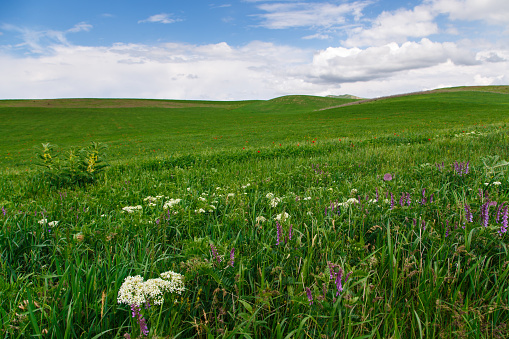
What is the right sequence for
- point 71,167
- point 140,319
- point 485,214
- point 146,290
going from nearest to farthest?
point 140,319
point 146,290
point 485,214
point 71,167

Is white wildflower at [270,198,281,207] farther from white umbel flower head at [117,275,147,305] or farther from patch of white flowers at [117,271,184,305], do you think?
white umbel flower head at [117,275,147,305]

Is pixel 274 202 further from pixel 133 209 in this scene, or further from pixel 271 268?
pixel 133 209

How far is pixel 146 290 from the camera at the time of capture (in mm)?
1718

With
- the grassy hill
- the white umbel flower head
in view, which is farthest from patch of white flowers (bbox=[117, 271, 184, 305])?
the grassy hill

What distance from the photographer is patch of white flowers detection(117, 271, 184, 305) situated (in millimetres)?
1679

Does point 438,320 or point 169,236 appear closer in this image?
point 438,320

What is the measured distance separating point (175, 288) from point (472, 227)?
2.44m

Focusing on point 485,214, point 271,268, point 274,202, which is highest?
point 485,214

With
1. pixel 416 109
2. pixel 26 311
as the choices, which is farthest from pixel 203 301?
pixel 416 109

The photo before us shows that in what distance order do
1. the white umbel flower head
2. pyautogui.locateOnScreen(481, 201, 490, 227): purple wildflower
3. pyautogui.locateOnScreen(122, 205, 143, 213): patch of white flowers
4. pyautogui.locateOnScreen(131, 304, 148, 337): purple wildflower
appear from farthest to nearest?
pyautogui.locateOnScreen(122, 205, 143, 213): patch of white flowers, pyautogui.locateOnScreen(481, 201, 490, 227): purple wildflower, the white umbel flower head, pyautogui.locateOnScreen(131, 304, 148, 337): purple wildflower

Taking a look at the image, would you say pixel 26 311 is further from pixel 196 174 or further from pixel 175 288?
pixel 196 174

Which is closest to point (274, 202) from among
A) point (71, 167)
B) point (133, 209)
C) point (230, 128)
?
point (133, 209)

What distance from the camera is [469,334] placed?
168cm

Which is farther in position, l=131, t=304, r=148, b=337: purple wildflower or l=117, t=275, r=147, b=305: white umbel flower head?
l=117, t=275, r=147, b=305: white umbel flower head
